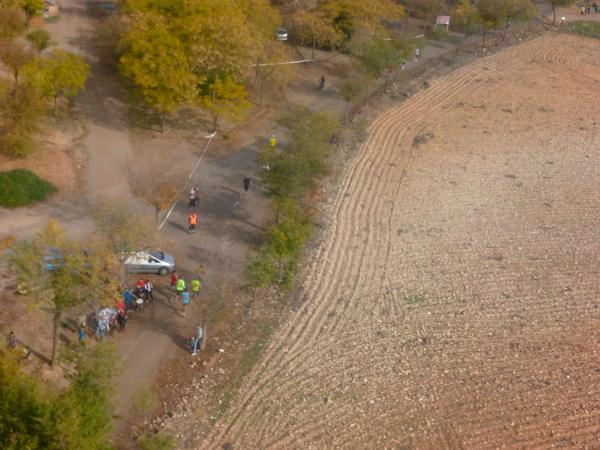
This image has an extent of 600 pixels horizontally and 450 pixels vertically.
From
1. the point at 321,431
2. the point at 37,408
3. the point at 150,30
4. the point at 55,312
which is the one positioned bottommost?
the point at 321,431

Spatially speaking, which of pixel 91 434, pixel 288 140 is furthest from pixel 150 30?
pixel 91 434

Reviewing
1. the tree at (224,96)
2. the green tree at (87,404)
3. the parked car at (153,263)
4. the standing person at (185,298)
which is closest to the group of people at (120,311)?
the parked car at (153,263)

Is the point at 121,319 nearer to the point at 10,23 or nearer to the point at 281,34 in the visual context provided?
the point at 10,23

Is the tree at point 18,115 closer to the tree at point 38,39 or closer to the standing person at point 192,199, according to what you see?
the tree at point 38,39

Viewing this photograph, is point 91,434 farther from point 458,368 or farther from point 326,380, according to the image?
point 458,368

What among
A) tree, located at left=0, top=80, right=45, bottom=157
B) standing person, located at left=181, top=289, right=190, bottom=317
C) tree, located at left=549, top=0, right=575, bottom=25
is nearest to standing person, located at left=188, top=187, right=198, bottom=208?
standing person, located at left=181, top=289, right=190, bottom=317

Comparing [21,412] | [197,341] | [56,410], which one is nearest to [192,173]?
[197,341]

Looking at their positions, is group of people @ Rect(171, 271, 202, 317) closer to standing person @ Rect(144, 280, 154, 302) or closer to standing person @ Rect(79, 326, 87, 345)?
standing person @ Rect(144, 280, 154, 302)
